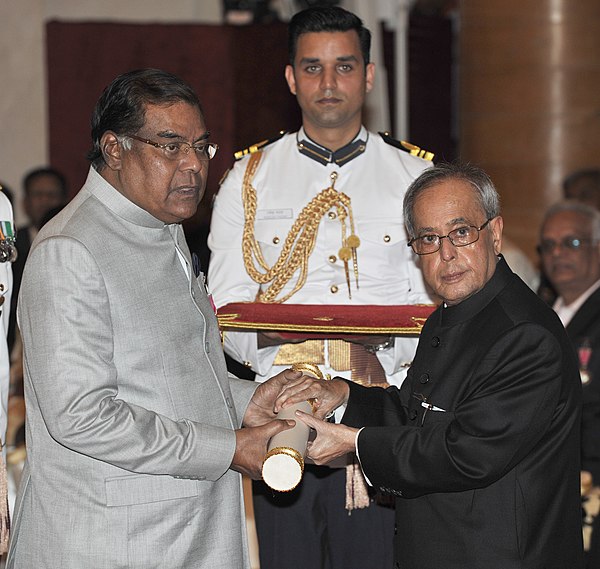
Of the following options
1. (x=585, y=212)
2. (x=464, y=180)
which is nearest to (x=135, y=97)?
(x=464, y=180)

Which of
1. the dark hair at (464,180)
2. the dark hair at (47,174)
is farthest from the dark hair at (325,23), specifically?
the dark hair at (47,174)

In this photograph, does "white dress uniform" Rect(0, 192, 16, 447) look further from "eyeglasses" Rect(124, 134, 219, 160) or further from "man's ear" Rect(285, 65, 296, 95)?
"man's ear" Rect(285, 65, 296, 95)

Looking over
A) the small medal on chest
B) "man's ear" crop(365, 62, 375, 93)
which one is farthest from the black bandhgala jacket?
the small medal on chest

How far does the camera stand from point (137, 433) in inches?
91.7

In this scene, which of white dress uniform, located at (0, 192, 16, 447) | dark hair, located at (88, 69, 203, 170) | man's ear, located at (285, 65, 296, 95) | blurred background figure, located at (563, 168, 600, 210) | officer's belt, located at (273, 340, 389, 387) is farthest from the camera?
blurred background figure, located at (563, 168, 600, 210)

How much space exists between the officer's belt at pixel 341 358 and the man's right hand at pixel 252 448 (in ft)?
2.92

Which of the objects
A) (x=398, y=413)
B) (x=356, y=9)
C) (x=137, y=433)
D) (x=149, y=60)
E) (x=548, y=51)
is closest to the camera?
(x=137, y=433)

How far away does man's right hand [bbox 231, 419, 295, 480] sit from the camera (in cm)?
251

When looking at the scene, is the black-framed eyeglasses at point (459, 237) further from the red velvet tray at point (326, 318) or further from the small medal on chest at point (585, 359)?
the small medal on chest at point (585, 359)

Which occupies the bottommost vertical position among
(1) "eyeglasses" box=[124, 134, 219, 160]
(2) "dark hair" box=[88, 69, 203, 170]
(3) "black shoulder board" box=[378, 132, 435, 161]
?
(3) "black shoulder board" box=[378, 132, 435, 161]

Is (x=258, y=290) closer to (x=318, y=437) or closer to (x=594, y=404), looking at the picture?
(x=318, y=437)

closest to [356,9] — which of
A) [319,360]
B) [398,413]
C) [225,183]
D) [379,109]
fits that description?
[379,109]

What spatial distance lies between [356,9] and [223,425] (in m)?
4.26

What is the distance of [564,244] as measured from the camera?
15.4 ft
